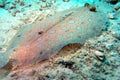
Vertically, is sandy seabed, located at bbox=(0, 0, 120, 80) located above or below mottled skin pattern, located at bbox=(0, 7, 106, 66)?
below

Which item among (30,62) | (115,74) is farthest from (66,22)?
(115,74)

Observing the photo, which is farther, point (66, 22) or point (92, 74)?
point (66, 22)

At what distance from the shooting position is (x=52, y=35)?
4551 millimetres

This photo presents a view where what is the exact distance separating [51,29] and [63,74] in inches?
55.8

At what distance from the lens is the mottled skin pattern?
4.13 metres

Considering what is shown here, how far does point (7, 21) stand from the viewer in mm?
6344

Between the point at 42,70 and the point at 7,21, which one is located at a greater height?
the point at 7,21

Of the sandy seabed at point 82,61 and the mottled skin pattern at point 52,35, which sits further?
the mottled skin pattern at point 52,35

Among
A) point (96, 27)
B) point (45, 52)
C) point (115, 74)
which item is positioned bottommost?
point (115, 74)

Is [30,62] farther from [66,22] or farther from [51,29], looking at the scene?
[66,22]

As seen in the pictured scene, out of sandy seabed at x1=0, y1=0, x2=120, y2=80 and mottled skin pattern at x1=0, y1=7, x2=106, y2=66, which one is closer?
sandy seabed at x1=0, y1=0, x2=120, y2=80

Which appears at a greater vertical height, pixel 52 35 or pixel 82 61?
pixel 52 35

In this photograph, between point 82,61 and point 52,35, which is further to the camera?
point 52,35

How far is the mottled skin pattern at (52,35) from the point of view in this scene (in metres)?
4.13
